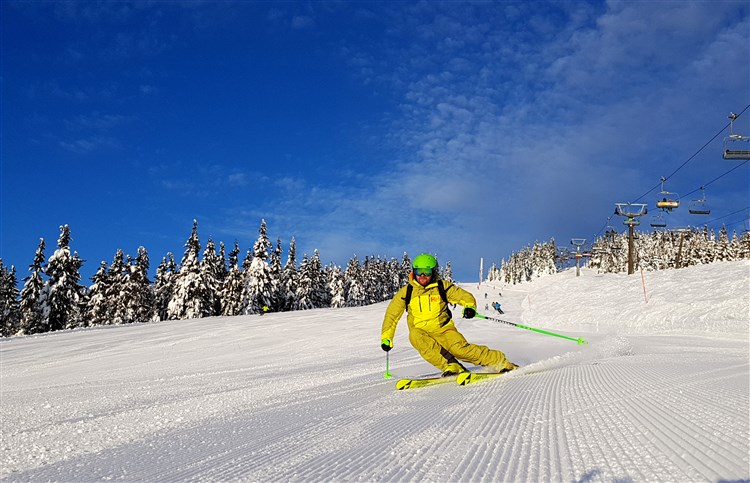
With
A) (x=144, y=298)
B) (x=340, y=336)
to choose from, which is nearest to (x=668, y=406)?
(x=340, y=336)

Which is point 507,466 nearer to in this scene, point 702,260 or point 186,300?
point 186,300

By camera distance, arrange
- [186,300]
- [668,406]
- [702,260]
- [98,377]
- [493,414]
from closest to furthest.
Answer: [668,406] < [493,414] < [98,377] < [186,300] < [702,260]

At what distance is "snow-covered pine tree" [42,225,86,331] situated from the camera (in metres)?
43.2

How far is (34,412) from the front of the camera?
17.2ft

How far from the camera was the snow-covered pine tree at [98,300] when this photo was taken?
54125mm

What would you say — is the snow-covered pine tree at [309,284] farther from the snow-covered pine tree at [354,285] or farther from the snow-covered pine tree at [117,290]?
the snow-covered pine tree at [117,290]

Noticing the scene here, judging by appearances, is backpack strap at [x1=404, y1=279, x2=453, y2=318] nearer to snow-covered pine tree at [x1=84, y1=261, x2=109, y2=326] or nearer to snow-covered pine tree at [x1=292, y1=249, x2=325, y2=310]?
snow-covered pine tree at [x1=84, y1=261, x2=109, y2=326]

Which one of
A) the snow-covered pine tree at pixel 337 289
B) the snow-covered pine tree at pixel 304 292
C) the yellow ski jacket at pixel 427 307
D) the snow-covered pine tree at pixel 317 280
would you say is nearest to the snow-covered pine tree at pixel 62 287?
the snow-covered pine tree at pixel 304 292

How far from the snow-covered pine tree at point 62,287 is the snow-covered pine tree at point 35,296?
87 cm

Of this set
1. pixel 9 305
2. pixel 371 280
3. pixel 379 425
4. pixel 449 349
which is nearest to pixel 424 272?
pixel 449 349

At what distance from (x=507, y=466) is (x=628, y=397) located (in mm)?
2195

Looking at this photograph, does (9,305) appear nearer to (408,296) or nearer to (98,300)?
(98,300)

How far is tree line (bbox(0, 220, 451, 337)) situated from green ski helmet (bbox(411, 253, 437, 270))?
4636 centimetres

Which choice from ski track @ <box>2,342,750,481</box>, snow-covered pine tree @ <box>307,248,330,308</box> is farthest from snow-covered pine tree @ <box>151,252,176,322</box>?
ski track @ <box>2,342,750,481</box>
